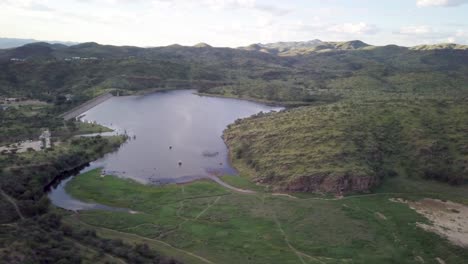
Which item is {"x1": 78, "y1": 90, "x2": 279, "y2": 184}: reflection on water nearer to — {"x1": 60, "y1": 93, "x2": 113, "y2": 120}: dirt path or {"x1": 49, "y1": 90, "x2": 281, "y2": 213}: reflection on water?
{"x1": 49, "y1": 90, "x2": 281, "y2": 213}: reflection on water

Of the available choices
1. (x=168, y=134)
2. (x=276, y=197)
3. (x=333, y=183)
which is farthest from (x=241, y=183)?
(x=168, y=134)

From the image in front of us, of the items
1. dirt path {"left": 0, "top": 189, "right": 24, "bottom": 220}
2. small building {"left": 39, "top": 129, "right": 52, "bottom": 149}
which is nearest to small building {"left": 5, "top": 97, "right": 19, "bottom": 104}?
small building {"left": 39, "top": 129, "right": 52, "bottom": 149}

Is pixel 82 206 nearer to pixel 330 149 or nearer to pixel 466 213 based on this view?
pixel 330 149

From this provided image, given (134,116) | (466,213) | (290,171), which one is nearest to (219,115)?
(134,116)

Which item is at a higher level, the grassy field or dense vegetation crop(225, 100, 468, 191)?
dense vegetation crop(225, 100, 468, 191)

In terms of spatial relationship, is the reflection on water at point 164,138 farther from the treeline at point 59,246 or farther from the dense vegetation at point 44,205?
the treeline at point 59,246

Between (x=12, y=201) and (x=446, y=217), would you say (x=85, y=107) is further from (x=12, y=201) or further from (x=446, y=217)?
(x=446, y=217)

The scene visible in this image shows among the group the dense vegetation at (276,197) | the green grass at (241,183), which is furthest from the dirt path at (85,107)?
the green grass at (241,183)
